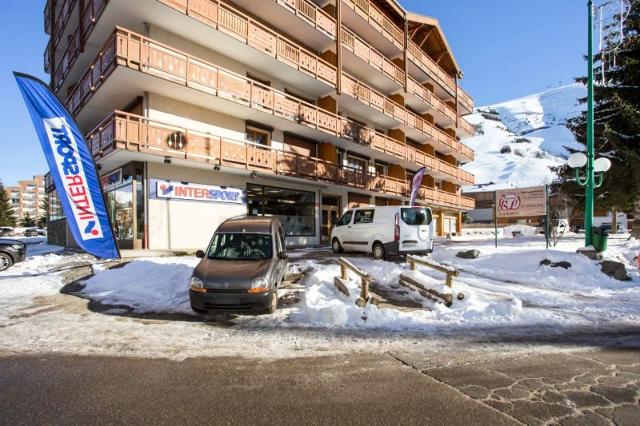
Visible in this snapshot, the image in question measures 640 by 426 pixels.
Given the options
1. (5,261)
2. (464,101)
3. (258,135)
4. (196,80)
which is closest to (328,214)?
(258,135)

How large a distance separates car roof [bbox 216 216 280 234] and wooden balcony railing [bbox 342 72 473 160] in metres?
15.2

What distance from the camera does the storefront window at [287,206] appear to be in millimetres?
18281

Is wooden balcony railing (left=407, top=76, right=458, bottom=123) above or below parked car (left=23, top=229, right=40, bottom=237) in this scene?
above

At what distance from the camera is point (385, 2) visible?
26.0 meters

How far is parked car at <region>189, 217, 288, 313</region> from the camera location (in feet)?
20.0

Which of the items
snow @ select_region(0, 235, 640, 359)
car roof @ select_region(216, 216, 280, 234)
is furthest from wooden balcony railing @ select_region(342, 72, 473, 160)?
car roof @ select_region(216, 216, 280, 234)

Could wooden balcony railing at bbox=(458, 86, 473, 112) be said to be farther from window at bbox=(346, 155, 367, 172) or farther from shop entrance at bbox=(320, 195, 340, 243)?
shop entrance at bbox=(320, 195, 340, 243)

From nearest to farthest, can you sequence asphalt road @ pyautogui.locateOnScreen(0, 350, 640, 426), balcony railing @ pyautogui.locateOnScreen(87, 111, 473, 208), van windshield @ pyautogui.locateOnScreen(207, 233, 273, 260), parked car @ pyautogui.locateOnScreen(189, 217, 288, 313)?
asphalt road @ pyautogui.locateOnScreen(0, 350, 640, 426), parked car @ pyautogui.locateOnScreen(189, 217, 288, 313), van windshield @ pyautogui.locateOnScreen(207, 233, 273, 260), balcony railing @ pyautogui.locateOnScreen(87, 111, 473, 208)

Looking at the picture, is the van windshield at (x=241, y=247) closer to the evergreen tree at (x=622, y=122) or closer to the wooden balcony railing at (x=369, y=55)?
the wooden balcony railing at (x=369, y=55)

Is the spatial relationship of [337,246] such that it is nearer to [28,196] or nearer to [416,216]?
[416,216]

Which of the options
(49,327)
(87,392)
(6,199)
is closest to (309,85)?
(49,327)

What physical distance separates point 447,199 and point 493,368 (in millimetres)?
30935

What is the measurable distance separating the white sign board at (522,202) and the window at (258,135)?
38.5 feet

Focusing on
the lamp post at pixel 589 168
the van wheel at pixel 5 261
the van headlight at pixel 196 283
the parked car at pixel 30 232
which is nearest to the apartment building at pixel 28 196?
the parked car at pixel 30 232
